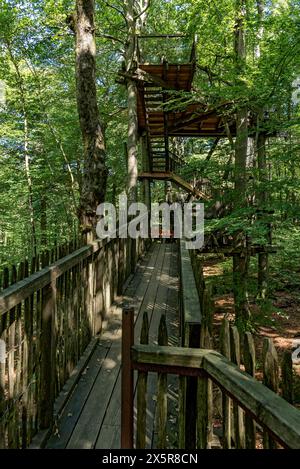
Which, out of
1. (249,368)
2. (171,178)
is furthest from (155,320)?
(171,178)

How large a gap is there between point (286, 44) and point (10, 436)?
643cm

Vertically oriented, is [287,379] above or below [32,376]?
above

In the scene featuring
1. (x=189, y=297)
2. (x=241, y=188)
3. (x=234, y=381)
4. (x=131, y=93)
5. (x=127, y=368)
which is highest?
(x=131, y=93)

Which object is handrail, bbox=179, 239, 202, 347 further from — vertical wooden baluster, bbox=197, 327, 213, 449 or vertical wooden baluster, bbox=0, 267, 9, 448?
vertical wooden baluster, bbox=0, 267, 9, 448

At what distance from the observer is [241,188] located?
7539 mm

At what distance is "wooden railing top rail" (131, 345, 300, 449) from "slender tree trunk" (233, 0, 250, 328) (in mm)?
5016

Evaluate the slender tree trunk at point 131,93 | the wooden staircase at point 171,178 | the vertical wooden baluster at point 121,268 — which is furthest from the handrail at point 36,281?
the wooden staircase at point 171,178

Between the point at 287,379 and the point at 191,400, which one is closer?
the point at 287,379

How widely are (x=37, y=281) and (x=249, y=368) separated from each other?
5.27ft

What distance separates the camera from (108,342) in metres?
4.66

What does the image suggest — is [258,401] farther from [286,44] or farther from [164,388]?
[286,44]

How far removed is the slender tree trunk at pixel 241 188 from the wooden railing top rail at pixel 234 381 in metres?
5.02

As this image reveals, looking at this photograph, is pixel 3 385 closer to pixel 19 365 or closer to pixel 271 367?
pixel 19 365

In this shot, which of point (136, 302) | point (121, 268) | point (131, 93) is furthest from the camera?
point (131, 93)
